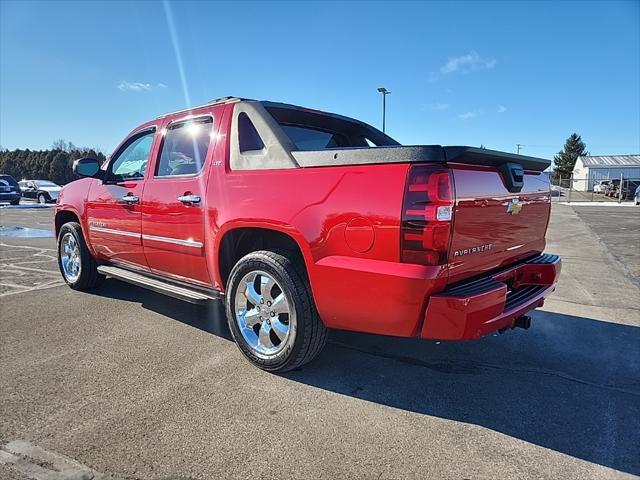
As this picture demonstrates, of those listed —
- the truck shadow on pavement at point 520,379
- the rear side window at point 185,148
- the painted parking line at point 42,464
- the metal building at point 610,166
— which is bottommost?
the truck shadow on pavement at point 520,379

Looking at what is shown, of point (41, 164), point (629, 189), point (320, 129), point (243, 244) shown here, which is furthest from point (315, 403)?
point (41, 164)

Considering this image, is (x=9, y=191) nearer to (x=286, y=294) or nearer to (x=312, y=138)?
(x=312, y=138)

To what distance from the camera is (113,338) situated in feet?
12.5

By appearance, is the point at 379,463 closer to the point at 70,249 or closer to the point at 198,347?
the point at 198,347

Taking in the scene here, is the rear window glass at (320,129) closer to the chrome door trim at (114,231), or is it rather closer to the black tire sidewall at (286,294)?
the black tire sidewall at (286,294)

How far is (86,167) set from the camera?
4.58 metres

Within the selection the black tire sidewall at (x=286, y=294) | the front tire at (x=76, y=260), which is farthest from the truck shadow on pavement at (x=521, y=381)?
the front tire at (x=76, y=260)

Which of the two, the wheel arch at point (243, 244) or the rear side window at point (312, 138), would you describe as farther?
the rear side window at point (312, 138)

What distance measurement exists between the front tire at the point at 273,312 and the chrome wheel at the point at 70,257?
3005 millimetres

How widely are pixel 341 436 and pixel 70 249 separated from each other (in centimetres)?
460

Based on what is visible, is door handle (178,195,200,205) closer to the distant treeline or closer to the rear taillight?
the rear taillight

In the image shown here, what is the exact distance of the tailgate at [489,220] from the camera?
2.45m

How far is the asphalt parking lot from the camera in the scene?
215 cm

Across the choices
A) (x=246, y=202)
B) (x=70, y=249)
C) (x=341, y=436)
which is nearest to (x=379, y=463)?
(x=341, y=436)
